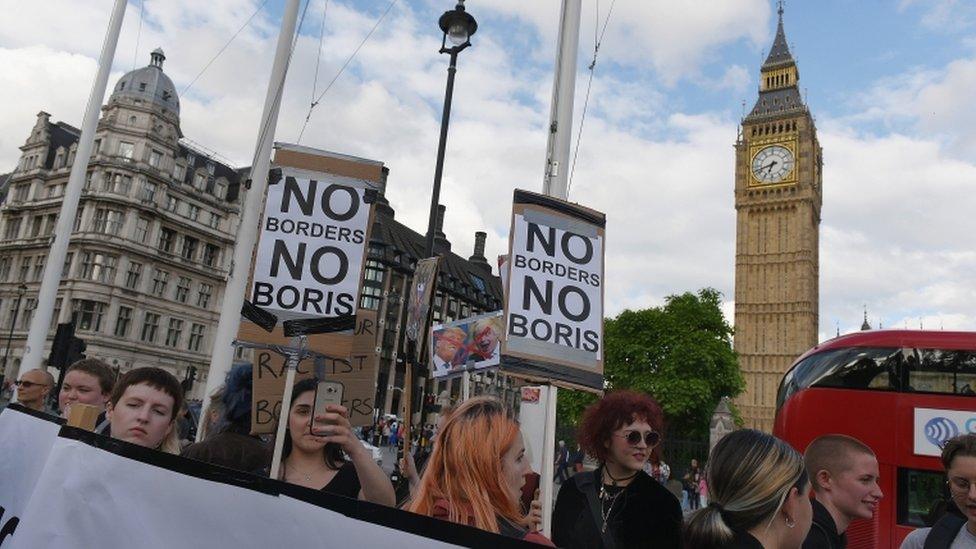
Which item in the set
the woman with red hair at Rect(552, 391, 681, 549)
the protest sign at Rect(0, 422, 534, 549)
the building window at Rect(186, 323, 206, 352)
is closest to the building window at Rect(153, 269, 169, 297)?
the building window at Rect(186, 323, 206, 352)

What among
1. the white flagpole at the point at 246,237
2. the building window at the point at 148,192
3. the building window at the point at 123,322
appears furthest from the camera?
the building window at the point at 148,192

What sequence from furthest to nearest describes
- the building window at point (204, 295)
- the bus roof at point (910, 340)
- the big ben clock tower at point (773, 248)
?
the big ben clock tower at point (773, 248), the building window at point (204, 295), the bus roof at point (910, 340)

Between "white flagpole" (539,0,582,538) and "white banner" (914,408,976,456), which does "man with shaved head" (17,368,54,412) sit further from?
"white banner" (914,408,976,456)

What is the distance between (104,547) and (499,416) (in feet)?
4.39

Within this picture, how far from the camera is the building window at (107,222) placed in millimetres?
48688

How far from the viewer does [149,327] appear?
167ft

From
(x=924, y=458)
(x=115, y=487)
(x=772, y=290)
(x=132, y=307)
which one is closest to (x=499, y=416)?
(x=115, y=487)

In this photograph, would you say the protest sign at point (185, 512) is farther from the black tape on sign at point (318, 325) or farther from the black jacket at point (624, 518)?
the black tape on sign at point (318, 325)

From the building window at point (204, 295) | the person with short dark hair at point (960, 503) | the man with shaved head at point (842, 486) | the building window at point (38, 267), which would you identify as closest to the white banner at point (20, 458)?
the man with shaved head at point (842, 486)

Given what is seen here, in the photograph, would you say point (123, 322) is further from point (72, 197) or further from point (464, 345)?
point (464, 345)

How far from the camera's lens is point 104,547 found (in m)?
2.24

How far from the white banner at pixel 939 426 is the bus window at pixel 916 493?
0.33 m

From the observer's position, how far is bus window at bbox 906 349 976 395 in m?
10.4

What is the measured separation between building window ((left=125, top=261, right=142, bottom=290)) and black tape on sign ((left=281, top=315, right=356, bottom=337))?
50.5 meters
